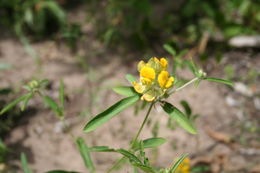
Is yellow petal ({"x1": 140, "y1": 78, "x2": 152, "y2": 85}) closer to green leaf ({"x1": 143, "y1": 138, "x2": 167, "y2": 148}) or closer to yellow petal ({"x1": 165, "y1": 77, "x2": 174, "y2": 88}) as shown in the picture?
yellow petal ({"x1": 165, "y1": 77, "x2": 174, "y2": 88})

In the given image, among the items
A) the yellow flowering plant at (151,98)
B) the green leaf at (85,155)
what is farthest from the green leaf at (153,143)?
the green leaf at (85,155)

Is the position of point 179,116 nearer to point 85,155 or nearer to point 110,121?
point 85,155

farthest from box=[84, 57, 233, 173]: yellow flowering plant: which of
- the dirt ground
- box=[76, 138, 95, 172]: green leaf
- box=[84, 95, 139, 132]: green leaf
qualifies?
the dirt ground

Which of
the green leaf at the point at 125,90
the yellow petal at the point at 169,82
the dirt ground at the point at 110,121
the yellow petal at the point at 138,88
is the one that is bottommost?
the yellow petal at the point at 169,82

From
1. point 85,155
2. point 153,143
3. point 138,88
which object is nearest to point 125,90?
point 138,88

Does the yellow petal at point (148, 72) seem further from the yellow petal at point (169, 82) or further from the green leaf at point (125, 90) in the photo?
the green leaf at point (125, 90)

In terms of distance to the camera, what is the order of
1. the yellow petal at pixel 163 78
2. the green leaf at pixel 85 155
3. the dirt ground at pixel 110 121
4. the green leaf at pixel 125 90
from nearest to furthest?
the yellow petal at pixel 163 78
the green leaf at pixel 125 90
the green leaf at pixel 85 155
the dirt ground at pixel 110 121

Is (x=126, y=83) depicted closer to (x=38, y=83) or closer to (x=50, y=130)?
(x=50, y=130)
